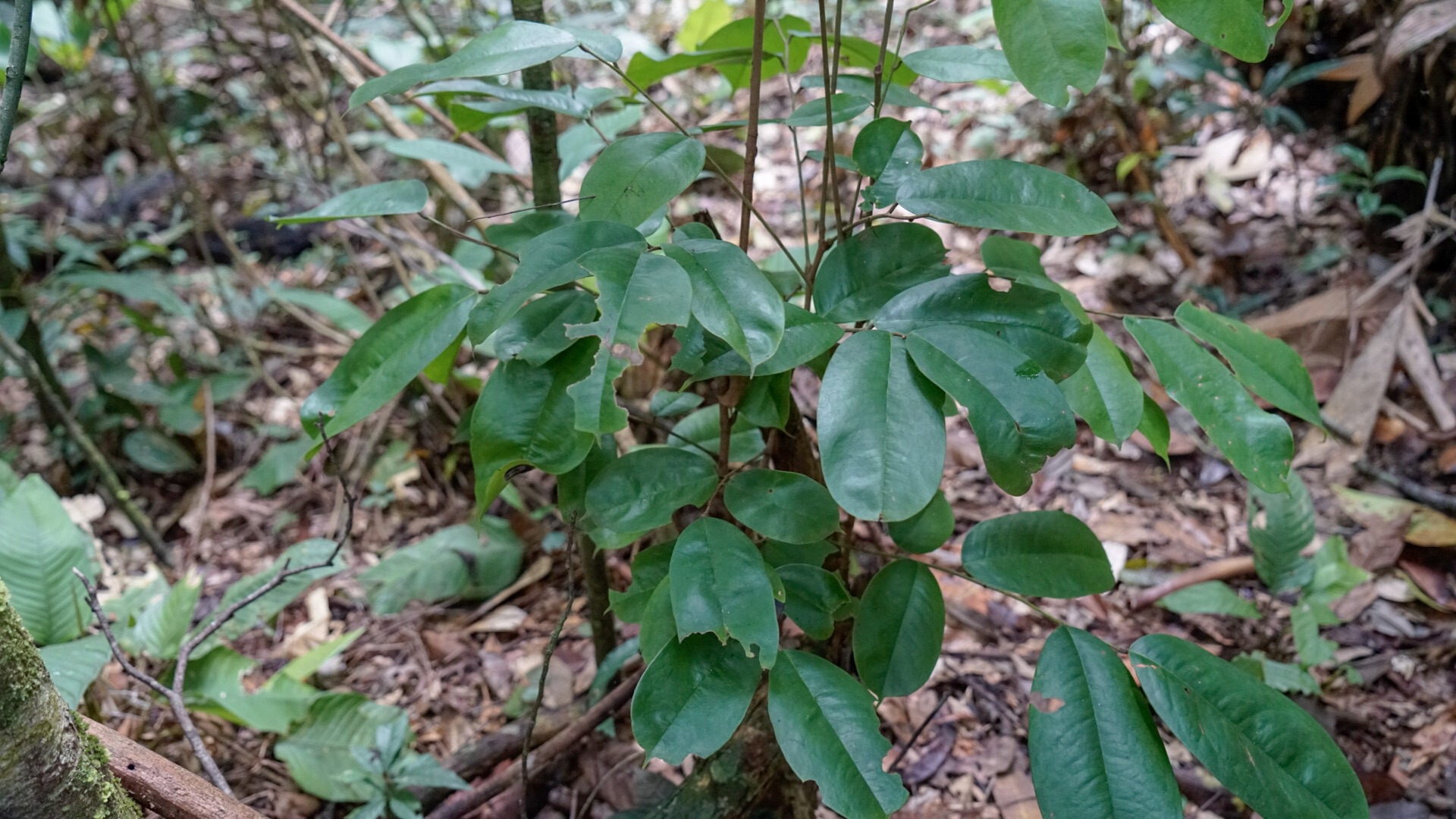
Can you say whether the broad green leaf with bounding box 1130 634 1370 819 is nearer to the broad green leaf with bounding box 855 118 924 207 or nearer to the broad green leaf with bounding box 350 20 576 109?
the broad green leaf with bounding box 855 118 924 207

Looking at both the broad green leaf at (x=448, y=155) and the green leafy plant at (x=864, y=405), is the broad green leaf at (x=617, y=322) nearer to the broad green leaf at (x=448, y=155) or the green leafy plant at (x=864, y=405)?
the green leafy plant at (x=864, y=405)

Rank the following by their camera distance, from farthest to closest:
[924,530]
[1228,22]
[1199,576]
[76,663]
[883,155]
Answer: [1199,576] → [76,663] → [924,530] → [883,155] → [1228,22]

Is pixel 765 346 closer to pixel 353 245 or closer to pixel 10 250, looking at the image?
pixel 10 250

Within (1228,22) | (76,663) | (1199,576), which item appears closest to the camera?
(1228,22)

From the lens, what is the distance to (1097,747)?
0.83 meters

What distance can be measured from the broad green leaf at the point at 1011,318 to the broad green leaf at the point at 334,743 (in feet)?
3.71

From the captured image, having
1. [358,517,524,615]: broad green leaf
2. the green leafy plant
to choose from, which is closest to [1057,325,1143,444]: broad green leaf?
the green leafy plant

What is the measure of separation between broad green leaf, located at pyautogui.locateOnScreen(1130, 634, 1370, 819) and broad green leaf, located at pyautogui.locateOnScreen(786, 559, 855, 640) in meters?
0.33

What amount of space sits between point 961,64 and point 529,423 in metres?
0.66

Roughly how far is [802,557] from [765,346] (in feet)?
1.18

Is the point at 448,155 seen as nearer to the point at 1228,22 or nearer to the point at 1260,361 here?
the point at 1228,22

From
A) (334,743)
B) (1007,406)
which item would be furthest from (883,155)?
(334,743)

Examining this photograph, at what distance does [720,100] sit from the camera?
3680 mm

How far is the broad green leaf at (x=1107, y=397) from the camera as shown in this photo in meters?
0.95
